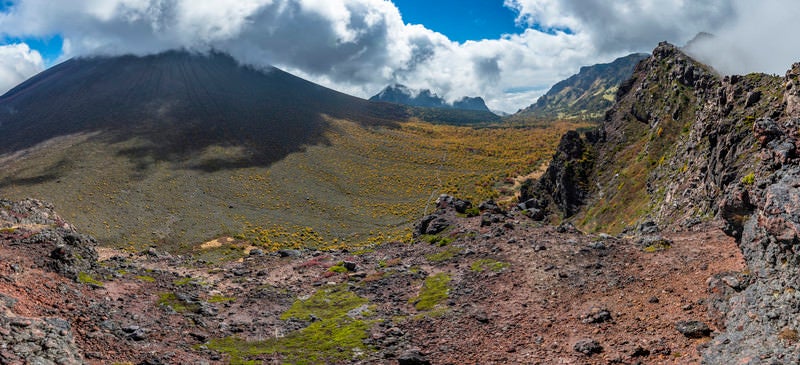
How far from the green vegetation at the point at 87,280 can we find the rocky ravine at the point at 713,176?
26.8 metres

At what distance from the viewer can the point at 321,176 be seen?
102188 mm

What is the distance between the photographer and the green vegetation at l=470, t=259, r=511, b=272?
23422mm

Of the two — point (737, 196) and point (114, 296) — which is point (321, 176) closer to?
point (114, 296)

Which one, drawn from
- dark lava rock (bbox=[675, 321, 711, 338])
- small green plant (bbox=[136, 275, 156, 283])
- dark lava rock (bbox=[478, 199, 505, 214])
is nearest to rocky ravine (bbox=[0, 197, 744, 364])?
dark lava rock (bbox=[675, 321, 711, 338])

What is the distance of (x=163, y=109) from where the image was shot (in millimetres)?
142875

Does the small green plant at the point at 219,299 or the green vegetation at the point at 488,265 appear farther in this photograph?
the small green plant at the point at 219,299

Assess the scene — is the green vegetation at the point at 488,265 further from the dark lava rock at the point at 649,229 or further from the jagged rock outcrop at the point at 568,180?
the jagged rock outcrop at the point at 568,180

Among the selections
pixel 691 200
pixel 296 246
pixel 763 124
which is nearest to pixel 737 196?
pixel 763 124

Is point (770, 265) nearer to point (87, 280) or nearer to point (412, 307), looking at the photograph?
point (412, 307)

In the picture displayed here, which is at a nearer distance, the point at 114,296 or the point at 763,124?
the point at 763,124

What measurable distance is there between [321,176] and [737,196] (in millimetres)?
A: 92745

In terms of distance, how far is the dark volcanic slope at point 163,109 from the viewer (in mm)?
117812

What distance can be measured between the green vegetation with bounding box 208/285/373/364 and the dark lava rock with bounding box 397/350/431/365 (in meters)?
2.01

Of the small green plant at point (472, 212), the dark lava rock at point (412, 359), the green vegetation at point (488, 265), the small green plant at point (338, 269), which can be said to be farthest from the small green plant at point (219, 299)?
the small green plant at point (472, 212)
